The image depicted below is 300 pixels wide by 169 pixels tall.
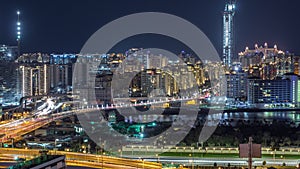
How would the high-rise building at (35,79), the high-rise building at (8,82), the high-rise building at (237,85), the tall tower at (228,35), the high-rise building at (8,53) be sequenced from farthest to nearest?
the tall tower at (228,35) → the high-rise building at (237,85) → the high-rise building at (8,53) → the high-rise building at (35,79) → the high-rise building at (8,82)

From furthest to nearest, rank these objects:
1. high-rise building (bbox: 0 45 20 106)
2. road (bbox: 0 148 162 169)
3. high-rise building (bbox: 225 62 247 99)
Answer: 1. high-rise building (bbox: 225 62 247 99)
2. high-rise building (bbox: 0 45 20 106)
3. road (bbox: 0 148 162 169)

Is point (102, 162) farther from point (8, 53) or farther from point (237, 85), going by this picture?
point (237, 85)

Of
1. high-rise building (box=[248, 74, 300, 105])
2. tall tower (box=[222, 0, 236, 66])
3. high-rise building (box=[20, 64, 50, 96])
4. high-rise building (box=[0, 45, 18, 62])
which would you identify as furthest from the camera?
tall tower (box=[222, 0, 236, 66])

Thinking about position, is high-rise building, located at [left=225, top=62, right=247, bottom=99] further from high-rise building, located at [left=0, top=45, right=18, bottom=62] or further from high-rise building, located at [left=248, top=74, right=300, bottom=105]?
high-rise building, located at [left=0, top=45, right=18, bottom=62]

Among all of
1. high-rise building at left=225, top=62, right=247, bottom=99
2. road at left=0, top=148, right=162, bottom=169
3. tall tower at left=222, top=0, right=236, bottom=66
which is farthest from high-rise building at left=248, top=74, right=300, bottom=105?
road at left=0, top=148, right=162, bottom=169

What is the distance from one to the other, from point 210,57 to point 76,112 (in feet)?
31.7

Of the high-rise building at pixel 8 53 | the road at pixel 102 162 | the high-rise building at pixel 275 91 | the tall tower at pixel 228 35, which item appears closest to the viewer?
the road at pixel 102 162

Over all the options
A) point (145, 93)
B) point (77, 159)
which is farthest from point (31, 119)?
point (145, 93)

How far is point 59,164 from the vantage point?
2432 millimetres

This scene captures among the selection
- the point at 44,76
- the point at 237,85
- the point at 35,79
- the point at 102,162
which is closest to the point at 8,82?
the point at 35,79

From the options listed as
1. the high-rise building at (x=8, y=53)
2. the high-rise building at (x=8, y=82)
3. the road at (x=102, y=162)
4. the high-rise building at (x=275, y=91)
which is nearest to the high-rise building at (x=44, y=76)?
the high-rise building at (x=8, y=53)

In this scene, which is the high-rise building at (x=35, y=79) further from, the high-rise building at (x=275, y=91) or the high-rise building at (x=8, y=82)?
the high-rise building at (x=275, y=91)

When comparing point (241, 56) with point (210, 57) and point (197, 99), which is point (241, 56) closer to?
point (210, 57)

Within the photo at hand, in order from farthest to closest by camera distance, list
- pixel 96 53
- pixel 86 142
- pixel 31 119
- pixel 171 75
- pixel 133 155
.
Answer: pixel 96 53 → pixel 171 75 → pixel 31 119 → pixel 86 142 → pixel 133 155
